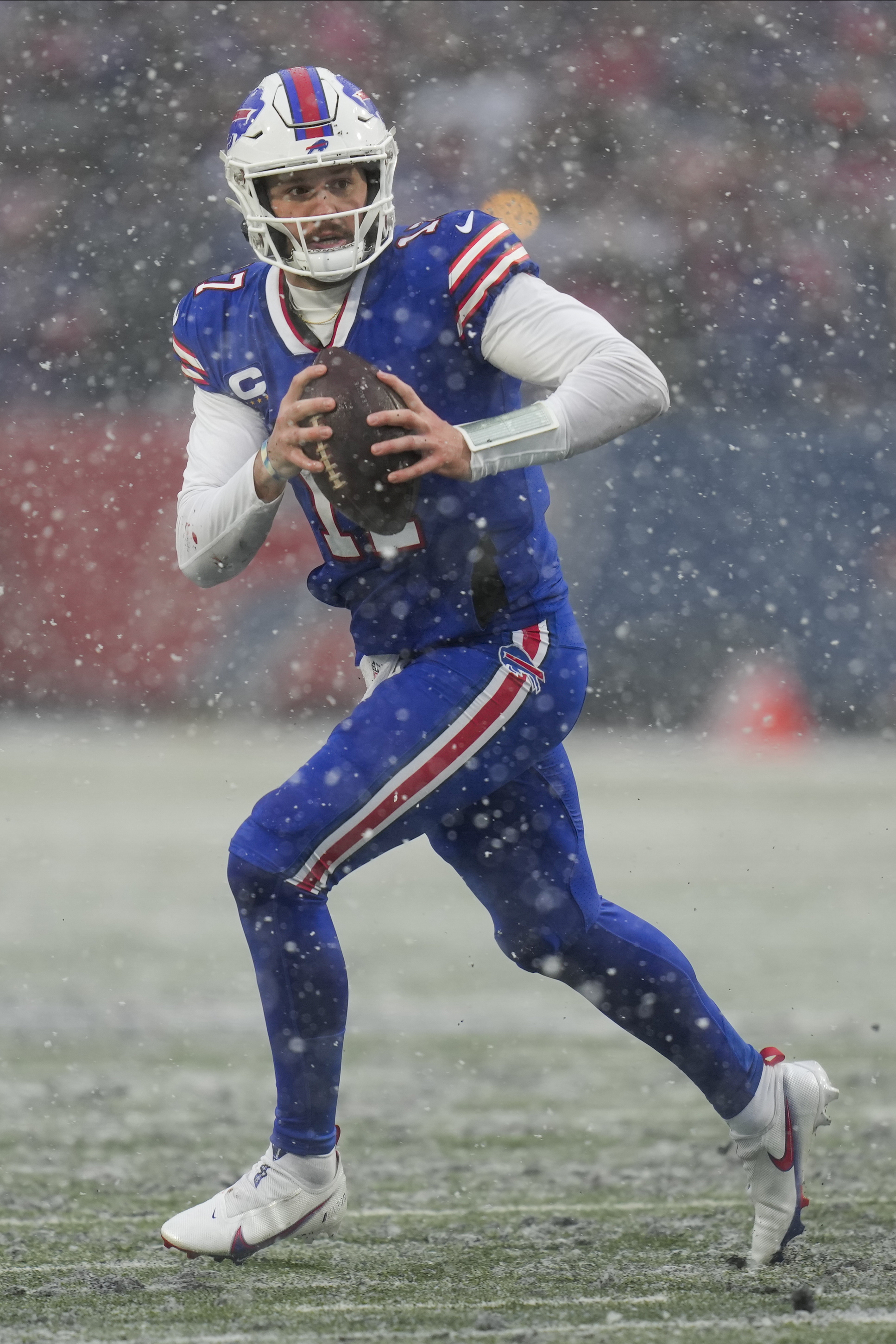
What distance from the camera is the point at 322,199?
2.31 meters

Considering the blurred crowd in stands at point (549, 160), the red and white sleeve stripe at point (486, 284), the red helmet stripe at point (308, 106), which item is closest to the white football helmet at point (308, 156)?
the red helmet stripe at point (308, 106)

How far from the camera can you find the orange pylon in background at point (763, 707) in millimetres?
8352

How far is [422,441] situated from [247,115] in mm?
557

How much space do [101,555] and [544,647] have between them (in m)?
6.55

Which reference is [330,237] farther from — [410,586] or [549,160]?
[549,160]

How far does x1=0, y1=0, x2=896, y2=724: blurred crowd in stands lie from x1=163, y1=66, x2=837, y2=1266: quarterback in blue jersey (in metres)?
6.01

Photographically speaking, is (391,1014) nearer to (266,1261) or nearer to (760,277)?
(266,1261)

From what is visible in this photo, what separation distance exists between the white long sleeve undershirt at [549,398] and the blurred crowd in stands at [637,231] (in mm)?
6186

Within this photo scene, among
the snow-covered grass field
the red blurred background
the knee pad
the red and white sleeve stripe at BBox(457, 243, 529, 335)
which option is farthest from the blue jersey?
the red blurred background

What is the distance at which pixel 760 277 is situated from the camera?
30.5 ft

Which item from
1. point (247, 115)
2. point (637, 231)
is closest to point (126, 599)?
point (637, 231)

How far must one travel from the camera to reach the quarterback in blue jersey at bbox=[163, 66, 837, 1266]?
7.29 feet

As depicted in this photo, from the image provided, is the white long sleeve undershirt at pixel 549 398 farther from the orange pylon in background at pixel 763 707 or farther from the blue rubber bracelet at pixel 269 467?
Result: the orange pylon in background at pixel 763 707

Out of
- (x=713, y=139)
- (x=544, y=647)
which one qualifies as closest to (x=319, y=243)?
(x=544, y=647)
